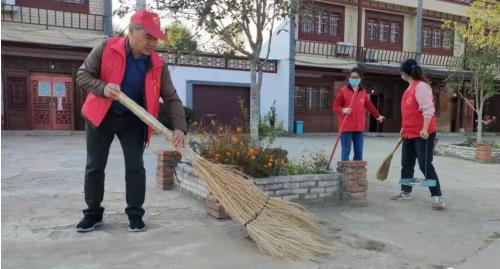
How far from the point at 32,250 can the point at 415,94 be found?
13.6ft

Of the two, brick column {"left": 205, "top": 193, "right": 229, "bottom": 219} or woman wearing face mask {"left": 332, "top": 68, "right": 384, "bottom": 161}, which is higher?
woman wearing face mask {"left": 332, "top": 68, "right": 384, "bottom": 161}

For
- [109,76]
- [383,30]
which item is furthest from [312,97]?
[109,76]

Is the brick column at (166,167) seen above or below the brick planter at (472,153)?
above

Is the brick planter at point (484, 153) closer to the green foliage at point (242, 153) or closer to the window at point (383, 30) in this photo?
the green foliage at point (242, 153)

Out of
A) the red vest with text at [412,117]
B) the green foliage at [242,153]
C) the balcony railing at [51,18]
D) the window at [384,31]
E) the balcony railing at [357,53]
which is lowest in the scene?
the green foliage at [242,153]

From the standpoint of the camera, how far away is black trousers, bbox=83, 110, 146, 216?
371cm

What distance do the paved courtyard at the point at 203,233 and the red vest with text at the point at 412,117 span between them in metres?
0.87

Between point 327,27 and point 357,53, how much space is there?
6.55 feet

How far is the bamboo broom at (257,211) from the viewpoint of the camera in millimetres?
3428

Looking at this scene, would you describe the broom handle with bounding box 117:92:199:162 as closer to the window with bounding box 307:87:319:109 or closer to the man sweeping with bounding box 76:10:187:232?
the man sweeping with bounding box 76:10:187:232

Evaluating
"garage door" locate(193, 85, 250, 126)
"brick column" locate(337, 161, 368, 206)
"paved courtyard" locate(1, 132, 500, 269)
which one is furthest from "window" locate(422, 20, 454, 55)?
"brick column" locate(337, 161, 368, 206)

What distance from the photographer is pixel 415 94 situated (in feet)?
17.2

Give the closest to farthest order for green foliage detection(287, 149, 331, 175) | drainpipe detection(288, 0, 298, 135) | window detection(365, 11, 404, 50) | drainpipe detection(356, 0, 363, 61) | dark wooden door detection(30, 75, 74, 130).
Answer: green foliage detection(287, 149, 331, 175) → dark wooden door detection(30, 75, 74, 130) → drainpipe detection(288, 0, 298, 135) → drainpipe detection(356, 0, 363, 61) → window detection(365, 11, 404, 50)

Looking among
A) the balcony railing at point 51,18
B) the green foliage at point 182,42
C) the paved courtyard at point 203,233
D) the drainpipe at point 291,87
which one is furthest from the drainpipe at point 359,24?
the green foliage at point 182,42
